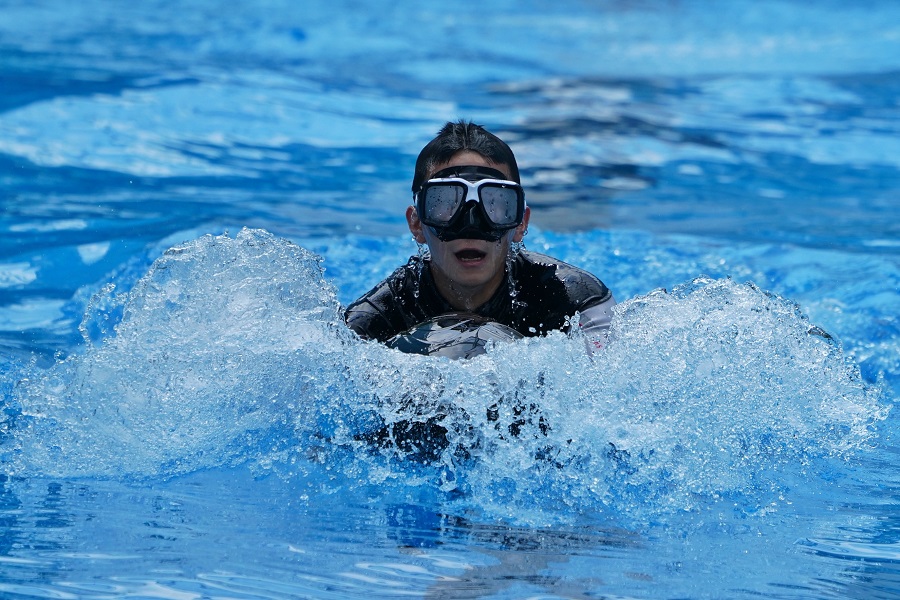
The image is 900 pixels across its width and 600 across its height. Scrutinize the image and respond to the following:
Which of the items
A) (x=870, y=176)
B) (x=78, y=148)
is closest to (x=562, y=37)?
(x=870, y=176)

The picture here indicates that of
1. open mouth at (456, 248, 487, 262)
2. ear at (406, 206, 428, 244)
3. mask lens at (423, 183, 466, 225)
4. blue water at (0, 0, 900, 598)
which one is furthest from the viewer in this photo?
ear at (406, 206, 428, 244)

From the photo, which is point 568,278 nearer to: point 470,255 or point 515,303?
point 515,303

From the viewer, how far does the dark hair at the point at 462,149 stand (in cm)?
417

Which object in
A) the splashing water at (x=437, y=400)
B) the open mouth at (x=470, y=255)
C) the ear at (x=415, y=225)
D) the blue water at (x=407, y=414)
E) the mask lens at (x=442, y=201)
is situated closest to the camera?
the blue water at (x=407, y=414)

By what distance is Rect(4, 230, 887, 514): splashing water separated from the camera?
3.53m

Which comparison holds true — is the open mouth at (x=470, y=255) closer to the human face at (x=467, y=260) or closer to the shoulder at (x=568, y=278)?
the human face at (x=467, y=260)

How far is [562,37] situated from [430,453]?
13283 mm

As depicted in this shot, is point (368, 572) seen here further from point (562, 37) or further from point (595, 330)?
point (562, 37)

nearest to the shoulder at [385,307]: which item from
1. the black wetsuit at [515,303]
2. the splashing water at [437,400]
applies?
the black wetsuit at [515,303]

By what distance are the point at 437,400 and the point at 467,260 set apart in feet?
2.43

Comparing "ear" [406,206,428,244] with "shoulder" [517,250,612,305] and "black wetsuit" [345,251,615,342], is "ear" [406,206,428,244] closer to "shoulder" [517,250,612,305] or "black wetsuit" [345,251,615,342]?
"black wetsuit" [345,251,615,342]

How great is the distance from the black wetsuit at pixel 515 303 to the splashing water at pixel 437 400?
0.86ft

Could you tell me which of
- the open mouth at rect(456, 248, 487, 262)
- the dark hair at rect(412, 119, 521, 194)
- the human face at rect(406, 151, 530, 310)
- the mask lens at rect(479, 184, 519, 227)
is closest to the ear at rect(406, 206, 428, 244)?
the human face at rect(406, 151, 530, 310)

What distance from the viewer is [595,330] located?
422 cm
